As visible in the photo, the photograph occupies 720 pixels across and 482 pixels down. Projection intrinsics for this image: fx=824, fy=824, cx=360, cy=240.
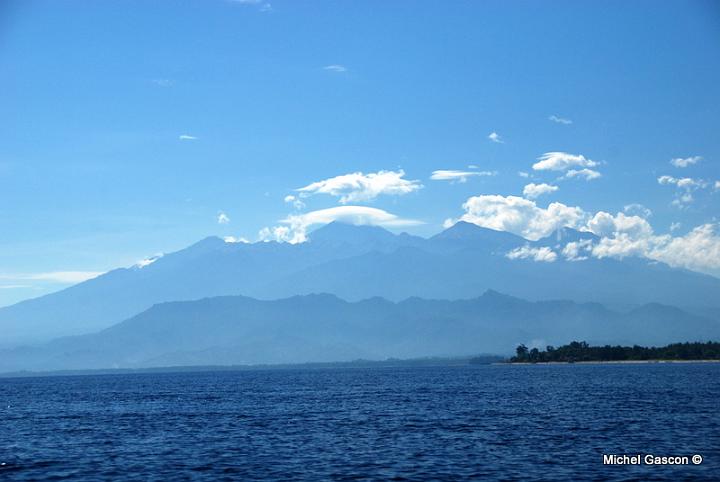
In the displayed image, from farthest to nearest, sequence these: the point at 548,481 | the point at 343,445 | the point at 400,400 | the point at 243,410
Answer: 1. the point at 400,400
2. the point at 243,410
3. the point at 343,445
4. the point at 548,481

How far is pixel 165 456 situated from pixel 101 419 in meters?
42.1

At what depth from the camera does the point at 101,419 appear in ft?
343

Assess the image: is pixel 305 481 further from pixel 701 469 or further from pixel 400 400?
pixel 400 400

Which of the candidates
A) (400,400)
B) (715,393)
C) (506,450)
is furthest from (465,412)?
(715,393)

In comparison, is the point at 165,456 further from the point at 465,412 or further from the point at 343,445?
the point at 465,412

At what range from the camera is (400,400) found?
126750 mm

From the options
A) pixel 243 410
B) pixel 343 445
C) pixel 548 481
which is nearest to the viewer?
pixel 548 481

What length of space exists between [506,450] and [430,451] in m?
6.00

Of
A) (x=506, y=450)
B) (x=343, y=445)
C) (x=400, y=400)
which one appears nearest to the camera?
(x=506, y=450)

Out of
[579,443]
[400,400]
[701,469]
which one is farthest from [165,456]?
[400,400]

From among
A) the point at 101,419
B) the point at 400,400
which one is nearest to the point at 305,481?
the point at 101,419

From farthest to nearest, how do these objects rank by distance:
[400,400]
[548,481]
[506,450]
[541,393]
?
1. [541,393]
2. [400,400]
3. [506,450]
4. [548,481]

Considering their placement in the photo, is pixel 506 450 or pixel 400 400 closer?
pixel 506 450

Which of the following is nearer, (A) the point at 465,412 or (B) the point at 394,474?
(B) the point at 394,474
